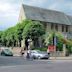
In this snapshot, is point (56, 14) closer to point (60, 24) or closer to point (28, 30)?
point (60, 24)

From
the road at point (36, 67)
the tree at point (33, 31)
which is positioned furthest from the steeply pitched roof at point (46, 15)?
the road at point (36, 67)

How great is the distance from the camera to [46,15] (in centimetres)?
8275

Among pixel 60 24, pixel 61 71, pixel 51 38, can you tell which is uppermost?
pixel 60 24

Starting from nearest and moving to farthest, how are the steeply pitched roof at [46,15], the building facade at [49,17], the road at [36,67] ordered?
1. the road at [36,67]
2. the steeply pitched roof at [46,15]
3. the building facade at [49,17]

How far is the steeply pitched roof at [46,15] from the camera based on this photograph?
78356 millimetres

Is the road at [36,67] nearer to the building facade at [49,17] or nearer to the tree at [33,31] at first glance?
the tree at [33,31]

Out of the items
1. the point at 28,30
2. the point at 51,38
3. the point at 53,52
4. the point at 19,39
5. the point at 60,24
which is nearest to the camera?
the point at 53,52

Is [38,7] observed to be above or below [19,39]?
above

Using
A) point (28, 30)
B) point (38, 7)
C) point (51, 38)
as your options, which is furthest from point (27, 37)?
point (38, 7)

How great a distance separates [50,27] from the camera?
8300 cm

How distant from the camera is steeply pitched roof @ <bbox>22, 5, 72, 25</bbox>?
78356 millimetres

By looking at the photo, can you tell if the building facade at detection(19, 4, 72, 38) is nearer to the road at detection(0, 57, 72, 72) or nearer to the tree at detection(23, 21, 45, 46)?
the tree at detection(23, 21, 45, 46)

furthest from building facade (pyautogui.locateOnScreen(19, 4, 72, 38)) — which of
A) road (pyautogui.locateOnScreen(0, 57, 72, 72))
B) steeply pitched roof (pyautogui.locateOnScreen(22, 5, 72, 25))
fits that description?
road (pyautogui.locateOnScreen(0, 57, 72, 72))

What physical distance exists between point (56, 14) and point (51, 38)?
Answer: 85.9 ft
